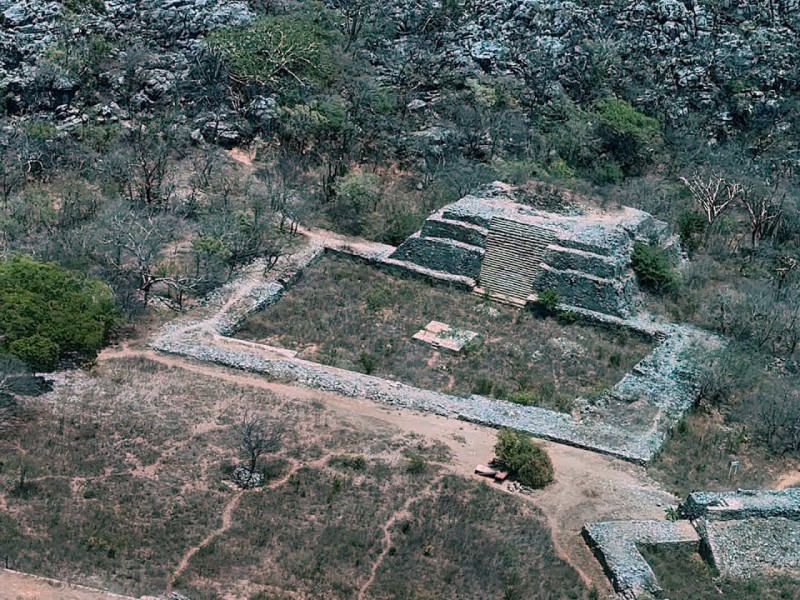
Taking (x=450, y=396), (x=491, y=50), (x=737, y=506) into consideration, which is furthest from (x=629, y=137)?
(x=737, y=506)

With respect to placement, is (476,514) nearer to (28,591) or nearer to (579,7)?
(28,591)

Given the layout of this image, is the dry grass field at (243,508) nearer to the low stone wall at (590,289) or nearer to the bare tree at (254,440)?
the bare tree at (254,440)

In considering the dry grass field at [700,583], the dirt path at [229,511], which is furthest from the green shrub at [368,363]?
the dry grass field at [700,583]

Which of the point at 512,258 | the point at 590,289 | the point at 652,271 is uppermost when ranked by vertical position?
the point at 652,271

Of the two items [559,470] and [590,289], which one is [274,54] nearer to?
[590,289]

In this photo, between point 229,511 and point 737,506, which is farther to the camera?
point 737,506

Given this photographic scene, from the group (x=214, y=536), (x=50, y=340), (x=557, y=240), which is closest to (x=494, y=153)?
(x=557, y=240)
